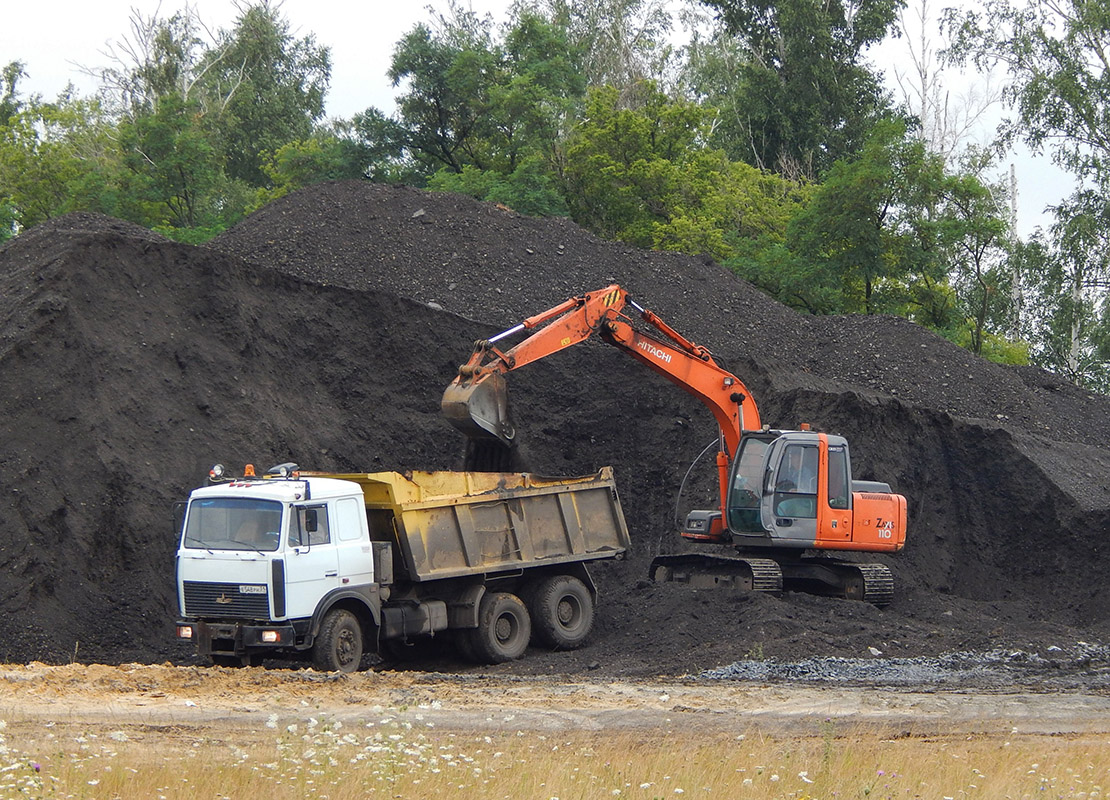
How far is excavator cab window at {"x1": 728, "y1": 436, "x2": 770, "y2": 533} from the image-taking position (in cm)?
1834

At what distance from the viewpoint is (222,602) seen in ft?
45.2

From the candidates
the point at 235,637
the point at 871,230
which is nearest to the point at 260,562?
the point at 235,637

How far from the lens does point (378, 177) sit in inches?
1673

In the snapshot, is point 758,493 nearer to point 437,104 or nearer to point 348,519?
point 348,519

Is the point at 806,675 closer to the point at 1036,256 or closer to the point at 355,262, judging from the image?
the point at 355,262

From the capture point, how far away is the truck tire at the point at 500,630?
51.5 ft

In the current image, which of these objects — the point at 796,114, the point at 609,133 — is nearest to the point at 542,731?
the point at 609,133

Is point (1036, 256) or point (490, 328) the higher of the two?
point (1036, 256)

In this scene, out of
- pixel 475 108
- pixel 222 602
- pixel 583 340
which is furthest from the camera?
pixel 475 108

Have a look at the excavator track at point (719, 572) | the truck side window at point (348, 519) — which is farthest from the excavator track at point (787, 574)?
the truck side window at point (348, 519)

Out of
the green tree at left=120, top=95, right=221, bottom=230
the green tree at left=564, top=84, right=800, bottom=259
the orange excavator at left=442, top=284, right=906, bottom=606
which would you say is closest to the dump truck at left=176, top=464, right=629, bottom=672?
the orange excavator at left=442, top=284, right=906, bottom=606

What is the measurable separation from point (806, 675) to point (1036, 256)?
29.4m

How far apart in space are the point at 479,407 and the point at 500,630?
9.66ft

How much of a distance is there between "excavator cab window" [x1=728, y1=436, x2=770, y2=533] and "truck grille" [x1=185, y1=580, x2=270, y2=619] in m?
7.72
